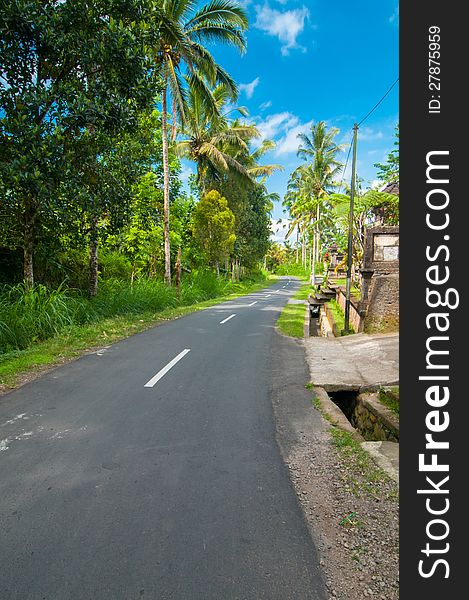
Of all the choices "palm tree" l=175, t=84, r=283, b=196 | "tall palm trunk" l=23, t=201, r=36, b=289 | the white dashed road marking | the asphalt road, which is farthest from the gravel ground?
"palm tree" l=175, t=84, r=283, b=196

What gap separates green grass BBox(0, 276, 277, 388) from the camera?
5.91 metres

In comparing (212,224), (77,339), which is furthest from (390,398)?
(212,224)

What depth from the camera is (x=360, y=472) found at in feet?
9.85

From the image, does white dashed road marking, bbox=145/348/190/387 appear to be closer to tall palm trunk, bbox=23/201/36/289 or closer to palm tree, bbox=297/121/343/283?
tall palm trunk, bbox=23/201/36/289

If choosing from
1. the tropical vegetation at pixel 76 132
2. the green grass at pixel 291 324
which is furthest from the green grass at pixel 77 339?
the green grass at pixel 291 324

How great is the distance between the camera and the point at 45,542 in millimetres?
2150

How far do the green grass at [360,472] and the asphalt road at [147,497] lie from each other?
544 millimetres

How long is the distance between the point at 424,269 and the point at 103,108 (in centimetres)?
812

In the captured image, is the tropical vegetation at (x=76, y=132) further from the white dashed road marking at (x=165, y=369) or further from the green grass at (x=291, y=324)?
the green grass at (x=291, y=324)

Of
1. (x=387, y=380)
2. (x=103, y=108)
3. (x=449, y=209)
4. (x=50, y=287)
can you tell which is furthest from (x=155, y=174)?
(x=449, y=209)

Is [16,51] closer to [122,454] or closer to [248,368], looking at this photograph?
Result: [248,368]

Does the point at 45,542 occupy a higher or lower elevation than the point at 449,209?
lower

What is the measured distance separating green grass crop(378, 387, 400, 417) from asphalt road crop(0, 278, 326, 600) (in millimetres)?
1539

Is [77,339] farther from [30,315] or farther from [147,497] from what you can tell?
[147,497]
